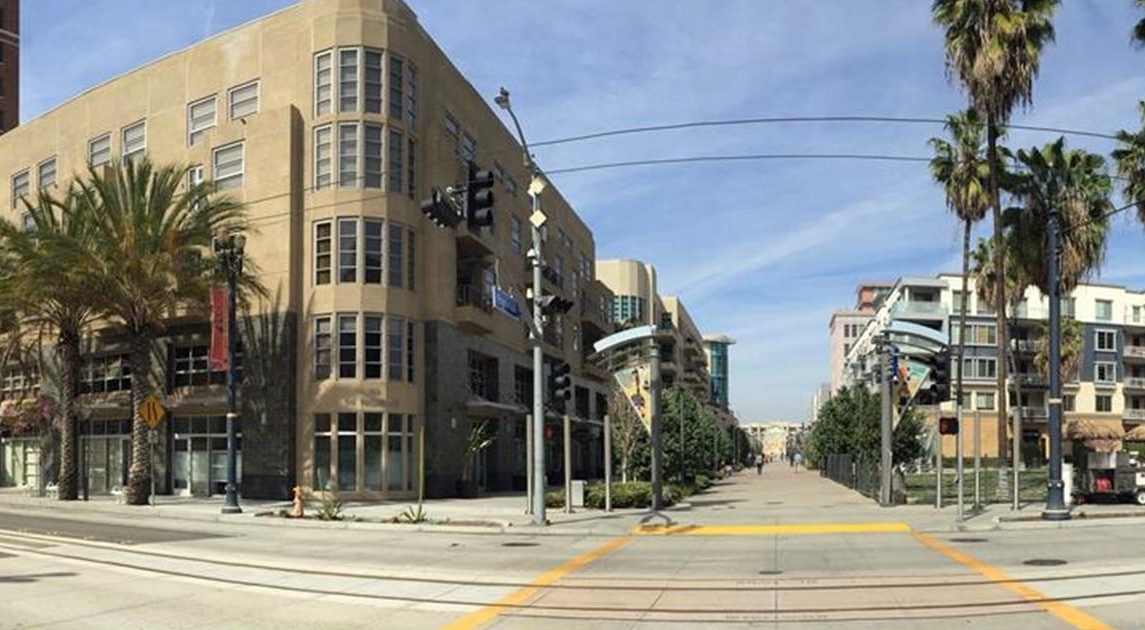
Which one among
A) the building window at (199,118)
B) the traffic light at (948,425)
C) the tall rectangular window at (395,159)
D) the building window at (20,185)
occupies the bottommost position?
the traffic light at (948,425)

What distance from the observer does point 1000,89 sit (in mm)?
32969

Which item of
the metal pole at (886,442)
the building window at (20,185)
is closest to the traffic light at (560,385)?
the metal pole at (886,442)

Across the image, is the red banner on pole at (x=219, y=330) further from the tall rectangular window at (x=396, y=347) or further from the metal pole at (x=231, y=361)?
the tall rectangular window at (x=396, y=347)

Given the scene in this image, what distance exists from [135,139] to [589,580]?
1454 inches

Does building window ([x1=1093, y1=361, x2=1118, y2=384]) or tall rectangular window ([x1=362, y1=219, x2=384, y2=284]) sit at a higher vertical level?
tall rectangular window ([x1=362, y1=219, x2=384, y2=284])

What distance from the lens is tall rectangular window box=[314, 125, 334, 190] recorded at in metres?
37.9

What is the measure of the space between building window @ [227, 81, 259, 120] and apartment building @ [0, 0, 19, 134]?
6185 centimetres

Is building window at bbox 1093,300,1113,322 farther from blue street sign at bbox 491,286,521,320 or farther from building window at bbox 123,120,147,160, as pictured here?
blue street sign at bbox 491,286,521,320

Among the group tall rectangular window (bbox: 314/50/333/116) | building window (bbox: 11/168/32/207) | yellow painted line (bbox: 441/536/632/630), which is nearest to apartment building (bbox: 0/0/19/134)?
building window (bbox: 11/168/32/207)

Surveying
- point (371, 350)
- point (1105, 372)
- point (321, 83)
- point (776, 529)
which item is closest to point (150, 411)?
point (371, 350)

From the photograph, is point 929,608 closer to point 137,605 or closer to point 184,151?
point 137,605

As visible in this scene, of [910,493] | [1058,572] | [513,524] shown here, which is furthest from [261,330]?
[1058,572]

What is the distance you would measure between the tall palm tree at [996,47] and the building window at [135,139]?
32658mm

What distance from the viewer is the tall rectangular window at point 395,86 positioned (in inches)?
1512
